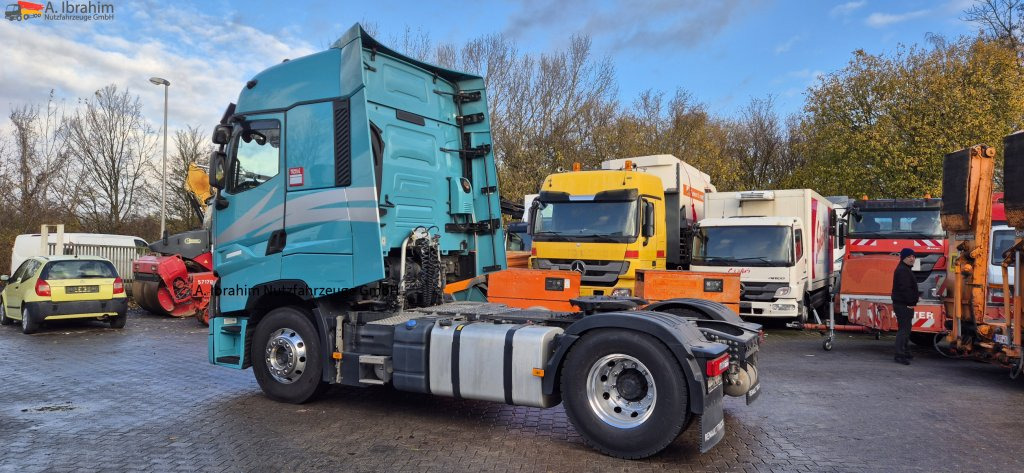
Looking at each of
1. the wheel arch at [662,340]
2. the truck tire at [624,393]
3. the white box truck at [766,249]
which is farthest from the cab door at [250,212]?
the white box truck at [766,249]

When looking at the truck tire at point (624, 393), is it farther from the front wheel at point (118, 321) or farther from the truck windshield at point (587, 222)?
the front wheel at point (118, 321)

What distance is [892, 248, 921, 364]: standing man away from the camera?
9.88 m

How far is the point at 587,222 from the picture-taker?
488 inches

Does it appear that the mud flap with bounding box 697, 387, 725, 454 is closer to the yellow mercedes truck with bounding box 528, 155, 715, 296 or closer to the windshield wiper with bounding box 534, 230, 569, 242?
the yellow mercedes truck with bounding box 528, 155, 715, 296

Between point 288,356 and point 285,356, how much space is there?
0.07 meters

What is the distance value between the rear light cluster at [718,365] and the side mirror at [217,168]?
5.32m

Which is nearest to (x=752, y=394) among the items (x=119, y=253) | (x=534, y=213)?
(x=534, y=213)

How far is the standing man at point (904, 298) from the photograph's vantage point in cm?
988

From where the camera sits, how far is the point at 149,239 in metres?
30.4

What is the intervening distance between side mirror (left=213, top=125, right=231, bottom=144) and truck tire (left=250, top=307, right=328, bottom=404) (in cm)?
189

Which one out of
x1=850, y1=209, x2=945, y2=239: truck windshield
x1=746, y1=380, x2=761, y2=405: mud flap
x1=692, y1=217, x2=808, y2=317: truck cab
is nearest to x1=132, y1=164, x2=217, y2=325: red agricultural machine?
x1=692, y1=217, x2=808, y2=317: truck cab

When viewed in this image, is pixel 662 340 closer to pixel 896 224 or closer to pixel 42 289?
pixel 896 224

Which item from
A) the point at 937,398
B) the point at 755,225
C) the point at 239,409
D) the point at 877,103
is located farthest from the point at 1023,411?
the point at 877,103

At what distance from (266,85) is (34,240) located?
1721 cm
